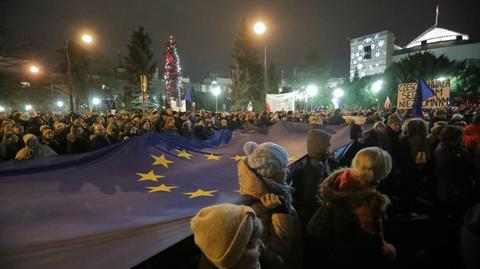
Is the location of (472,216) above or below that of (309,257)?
above

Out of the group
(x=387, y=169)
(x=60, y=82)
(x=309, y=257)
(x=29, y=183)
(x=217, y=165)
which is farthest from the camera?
(x=60, y=82)

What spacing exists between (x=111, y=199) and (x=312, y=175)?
2492 mm

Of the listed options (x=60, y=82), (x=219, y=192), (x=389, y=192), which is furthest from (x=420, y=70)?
(x=60, y=82)

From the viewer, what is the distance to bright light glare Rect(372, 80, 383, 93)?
55562 millimetres

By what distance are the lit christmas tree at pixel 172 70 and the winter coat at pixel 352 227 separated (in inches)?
1813

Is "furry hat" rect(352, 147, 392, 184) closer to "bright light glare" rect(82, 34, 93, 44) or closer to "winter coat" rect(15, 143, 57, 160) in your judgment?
"winter coat" rect(15, 143, 57, 160)

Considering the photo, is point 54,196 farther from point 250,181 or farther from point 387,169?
point 387,169

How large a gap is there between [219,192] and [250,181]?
1.76 metres

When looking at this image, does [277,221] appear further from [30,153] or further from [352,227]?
[30,153]

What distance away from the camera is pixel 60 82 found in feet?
196

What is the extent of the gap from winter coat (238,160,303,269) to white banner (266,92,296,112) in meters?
16.0

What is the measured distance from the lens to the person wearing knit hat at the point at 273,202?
259 cm

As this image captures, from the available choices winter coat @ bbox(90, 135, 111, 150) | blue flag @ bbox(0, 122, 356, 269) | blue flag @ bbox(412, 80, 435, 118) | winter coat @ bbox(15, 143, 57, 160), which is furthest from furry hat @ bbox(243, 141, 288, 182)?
blue flag @ bbox(412, 80, 435, 118)

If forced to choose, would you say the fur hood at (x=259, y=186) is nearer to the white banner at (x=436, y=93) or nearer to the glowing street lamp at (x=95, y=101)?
the white banner at (x=436, y=93)
